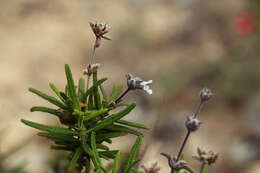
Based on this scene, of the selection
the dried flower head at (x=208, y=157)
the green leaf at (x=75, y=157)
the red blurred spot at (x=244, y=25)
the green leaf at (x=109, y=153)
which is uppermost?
the red blurred spot at (x=244, y=25)

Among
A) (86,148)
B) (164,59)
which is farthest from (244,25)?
(86,148)

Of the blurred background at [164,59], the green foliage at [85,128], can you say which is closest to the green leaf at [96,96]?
the green foliage at [85,128]

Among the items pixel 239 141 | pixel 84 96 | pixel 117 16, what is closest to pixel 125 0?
pixel 117 16

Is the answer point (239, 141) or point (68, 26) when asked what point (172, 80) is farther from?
point (68, 26)

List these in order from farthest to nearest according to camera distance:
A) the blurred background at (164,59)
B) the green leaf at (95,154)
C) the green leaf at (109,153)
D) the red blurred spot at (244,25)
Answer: the red blurred spot at (244,25)
the blurred background at (164,59)
the green leaf at (109,153)
the green leaf at (95,154)

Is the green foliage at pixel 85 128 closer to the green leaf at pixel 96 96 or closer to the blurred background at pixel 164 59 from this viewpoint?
the green leaf at pixel 96 96

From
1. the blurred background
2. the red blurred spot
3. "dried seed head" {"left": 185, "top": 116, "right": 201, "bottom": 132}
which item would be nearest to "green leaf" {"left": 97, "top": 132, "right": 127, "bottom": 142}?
"dried seed head" {"left": 185, "top": 116, "right": 201, "bottom": 132}
